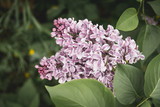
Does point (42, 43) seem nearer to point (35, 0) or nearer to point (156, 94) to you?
point (35, 0)

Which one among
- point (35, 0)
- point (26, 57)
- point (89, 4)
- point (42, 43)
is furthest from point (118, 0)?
point (26, 57)

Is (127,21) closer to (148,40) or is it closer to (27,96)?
(148,40)

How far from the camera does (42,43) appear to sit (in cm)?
126

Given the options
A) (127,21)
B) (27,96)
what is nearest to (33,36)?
(27,96)

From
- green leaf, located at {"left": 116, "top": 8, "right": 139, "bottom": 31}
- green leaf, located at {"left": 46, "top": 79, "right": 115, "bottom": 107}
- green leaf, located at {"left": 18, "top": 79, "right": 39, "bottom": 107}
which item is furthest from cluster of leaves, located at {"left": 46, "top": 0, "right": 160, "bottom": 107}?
green leaf, located at {"left": 18, "top": 79, "right": 39, "bottom": 107}

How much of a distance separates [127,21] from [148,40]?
0.08 meters

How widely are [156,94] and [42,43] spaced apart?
101cm

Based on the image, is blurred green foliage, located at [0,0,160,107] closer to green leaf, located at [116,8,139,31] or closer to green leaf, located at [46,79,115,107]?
green leaf, located at [116,8,139,31]

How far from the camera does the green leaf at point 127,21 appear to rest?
42 centimetres

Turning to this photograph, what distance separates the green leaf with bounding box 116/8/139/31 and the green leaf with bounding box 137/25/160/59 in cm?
5

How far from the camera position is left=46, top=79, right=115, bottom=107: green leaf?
0.34 metres

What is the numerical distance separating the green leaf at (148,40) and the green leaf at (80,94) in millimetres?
170

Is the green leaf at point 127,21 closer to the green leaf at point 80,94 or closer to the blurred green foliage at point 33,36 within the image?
the green leaf at point 80,94

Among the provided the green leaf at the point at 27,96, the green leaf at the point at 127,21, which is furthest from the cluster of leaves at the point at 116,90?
the green leaf at the point at 27,96
